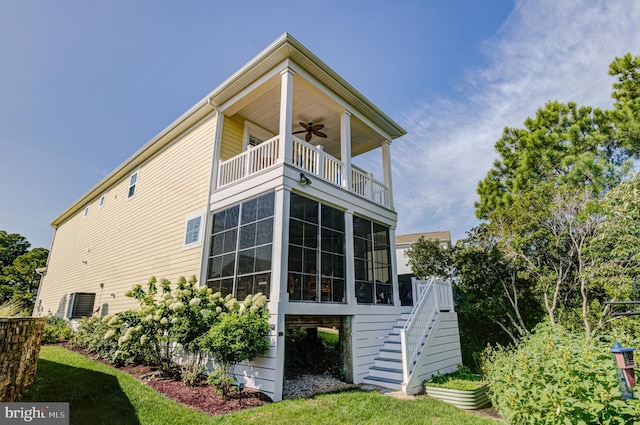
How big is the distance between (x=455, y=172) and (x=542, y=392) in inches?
595

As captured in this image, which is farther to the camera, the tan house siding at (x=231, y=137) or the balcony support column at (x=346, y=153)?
the tan house siding at (x=231, y=137)

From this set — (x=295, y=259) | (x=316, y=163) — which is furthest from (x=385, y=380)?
(x=316, y=163)

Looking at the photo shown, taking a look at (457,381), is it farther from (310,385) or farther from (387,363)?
(310,385)

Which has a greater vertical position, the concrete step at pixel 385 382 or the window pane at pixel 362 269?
the window pane at pixel 362 269

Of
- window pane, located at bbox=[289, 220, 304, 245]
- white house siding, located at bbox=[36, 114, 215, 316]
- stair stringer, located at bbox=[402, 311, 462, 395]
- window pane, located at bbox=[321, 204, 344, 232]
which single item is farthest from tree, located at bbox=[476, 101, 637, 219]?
white house siding, located at bbox=[36, 114, 215, 316]

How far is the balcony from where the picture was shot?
7625 mm

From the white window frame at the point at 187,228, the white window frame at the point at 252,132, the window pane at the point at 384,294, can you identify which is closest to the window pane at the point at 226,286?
the white window frame at the point at 187,228

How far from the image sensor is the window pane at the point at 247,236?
716 centimetres

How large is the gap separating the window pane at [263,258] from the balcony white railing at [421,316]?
321cm

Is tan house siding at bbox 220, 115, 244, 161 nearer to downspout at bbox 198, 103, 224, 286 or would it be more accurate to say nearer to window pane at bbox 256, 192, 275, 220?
downspout at bbox 198, 103, 224, 286

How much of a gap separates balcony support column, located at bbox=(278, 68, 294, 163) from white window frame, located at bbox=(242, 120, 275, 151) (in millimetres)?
2627

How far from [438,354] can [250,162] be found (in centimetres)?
662

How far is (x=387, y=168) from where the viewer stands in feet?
34.0

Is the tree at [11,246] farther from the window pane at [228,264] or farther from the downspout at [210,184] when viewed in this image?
the window pane at [228,264]
